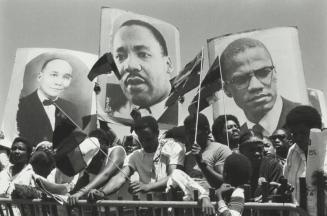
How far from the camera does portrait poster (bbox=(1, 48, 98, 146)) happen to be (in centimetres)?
963

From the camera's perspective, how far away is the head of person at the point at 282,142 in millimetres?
6805

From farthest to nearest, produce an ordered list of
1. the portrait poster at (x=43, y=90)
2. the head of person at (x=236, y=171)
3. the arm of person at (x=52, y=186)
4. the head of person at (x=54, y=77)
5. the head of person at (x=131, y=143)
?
the head of person at (x=54, y=77) → the portrait poster at (x=43, y=90) → the head of person at (x=131, y=143) → the arm of person at (x=52, y=186) → the head of person at (x=236, y=171)

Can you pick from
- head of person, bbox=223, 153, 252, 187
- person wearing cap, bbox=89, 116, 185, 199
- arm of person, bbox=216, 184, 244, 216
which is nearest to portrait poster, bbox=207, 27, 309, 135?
person wearing cap, bbox=89, 116, 185, 199

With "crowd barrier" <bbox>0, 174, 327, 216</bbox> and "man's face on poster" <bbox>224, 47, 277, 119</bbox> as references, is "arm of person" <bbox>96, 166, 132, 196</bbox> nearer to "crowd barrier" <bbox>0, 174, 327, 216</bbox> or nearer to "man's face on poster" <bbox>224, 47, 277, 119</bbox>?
"crowd barrier" <bbox>0, 174, 327, 216</bbox>

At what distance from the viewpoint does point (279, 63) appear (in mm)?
8852

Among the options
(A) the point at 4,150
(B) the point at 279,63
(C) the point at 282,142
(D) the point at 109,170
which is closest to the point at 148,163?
(D) the point at 109,170

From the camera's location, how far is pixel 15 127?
970 centimetres

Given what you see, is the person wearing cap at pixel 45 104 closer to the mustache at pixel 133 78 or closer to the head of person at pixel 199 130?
the mustache at pixel 133 78

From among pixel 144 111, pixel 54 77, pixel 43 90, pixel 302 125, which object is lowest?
pixel 302 125

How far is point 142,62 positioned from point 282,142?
108 inches

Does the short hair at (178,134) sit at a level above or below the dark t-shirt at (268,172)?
above

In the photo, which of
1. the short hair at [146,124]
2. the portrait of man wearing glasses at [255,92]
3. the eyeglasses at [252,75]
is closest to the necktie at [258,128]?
the portrait of man wearing glasses at [255,92]

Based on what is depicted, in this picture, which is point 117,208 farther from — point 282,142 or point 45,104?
point 45,104

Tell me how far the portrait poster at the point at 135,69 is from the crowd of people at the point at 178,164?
1640 millimetres
